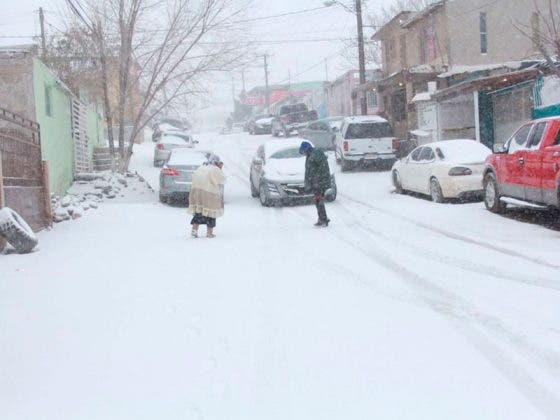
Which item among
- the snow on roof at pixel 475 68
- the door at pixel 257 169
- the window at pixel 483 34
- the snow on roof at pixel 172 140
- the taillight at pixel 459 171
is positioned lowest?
the taillight at pixel 459 171

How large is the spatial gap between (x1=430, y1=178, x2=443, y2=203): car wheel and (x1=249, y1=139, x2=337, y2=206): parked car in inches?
99.0

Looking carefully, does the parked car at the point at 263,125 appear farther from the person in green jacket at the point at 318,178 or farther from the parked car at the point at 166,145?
the person in green jacket at the point at 318,178

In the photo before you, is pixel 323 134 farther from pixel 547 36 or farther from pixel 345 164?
pixel 547 36

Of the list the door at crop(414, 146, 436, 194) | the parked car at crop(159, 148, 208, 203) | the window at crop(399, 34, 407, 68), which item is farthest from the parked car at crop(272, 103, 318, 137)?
the door at crop(414, 146, 436, 194)

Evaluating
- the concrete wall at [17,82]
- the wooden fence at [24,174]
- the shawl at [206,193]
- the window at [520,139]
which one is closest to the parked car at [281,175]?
the shawl at [206,193]

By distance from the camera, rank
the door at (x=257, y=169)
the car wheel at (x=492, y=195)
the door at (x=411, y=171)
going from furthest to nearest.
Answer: the door at (x=257, y=169), the door at (x=411, y=171), the car wheel at (x=492, y=195)

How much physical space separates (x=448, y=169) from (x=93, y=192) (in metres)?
10.1

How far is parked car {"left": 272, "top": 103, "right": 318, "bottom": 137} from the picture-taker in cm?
4119

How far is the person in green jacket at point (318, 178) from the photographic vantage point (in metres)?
12.9

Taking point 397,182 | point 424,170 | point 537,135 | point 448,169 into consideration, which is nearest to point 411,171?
point 424,170

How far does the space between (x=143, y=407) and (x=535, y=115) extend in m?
17.7

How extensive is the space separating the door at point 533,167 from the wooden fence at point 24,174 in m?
8.67

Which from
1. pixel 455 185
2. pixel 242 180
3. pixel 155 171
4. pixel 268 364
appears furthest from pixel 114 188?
pixel 268 364

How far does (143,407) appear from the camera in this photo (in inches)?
167
